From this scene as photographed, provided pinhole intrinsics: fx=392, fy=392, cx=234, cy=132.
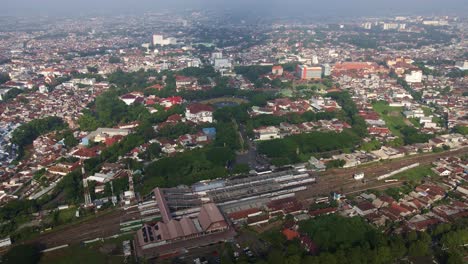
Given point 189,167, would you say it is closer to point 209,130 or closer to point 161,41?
Result: point 209,130

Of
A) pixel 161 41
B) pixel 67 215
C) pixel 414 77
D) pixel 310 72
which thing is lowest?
pixel 67 215

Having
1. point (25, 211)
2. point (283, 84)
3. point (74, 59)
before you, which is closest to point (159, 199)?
point (25, 211)

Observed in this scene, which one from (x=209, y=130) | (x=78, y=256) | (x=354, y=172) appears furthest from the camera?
(x=209, y=130)

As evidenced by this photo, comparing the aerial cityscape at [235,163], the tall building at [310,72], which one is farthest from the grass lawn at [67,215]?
the tall building at [310,72]

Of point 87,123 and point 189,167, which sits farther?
point 87,123

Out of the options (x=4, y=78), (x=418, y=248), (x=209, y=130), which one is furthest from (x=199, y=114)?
(x=4, y=78)

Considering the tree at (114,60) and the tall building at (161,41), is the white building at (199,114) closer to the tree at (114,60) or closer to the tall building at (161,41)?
the tree at (114,60)

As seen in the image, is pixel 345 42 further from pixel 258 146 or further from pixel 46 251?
pixel 46 251
